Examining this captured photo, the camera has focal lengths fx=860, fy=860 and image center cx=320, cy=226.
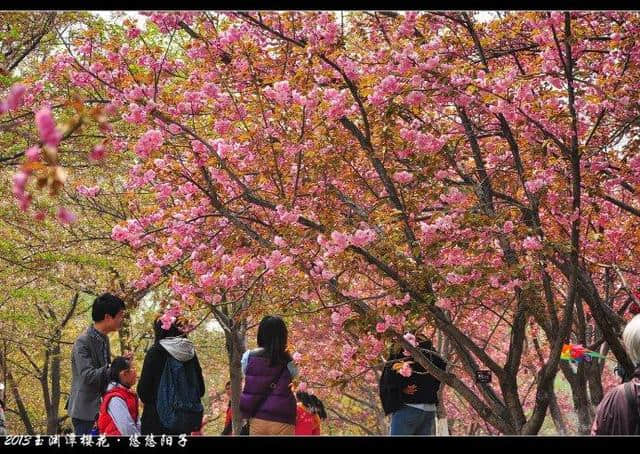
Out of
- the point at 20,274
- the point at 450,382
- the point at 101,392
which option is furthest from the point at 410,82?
the point at 20,274

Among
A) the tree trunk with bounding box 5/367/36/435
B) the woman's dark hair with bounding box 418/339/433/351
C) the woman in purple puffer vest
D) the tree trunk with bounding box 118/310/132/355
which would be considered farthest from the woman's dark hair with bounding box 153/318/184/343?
the tree trunk with bounding box 5/367/36/435

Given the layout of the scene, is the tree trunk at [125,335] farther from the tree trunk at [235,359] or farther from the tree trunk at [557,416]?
the tree trunk at [557,416]

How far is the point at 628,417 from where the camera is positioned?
120 inches

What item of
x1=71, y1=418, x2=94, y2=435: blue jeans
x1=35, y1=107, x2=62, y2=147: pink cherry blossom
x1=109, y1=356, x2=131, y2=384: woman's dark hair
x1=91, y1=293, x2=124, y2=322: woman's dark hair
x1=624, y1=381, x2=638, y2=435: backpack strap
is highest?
x1=35, y1=107, x2=62, y2=147: pink cherry blossom

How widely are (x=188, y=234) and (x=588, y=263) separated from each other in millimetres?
3031

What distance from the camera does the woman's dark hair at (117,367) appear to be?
494 centimetres

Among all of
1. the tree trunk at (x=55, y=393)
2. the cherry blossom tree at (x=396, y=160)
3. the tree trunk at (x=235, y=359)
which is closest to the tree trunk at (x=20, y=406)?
the tree trunk at (x=55, y=393)

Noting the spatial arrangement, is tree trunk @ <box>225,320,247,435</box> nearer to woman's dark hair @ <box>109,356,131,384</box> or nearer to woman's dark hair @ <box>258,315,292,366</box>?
woman's dark hair @ <box>258,315,292,366</box>

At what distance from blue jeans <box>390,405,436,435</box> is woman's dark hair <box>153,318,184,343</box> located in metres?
1.53

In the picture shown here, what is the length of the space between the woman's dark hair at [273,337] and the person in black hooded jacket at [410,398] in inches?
33.7

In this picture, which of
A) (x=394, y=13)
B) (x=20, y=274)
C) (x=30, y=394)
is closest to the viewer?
(x=394, y=13)

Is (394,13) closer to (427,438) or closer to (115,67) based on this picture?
(115,67)

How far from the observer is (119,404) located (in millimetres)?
4922

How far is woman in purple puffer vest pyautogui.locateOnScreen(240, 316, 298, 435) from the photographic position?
5199 millimetres
